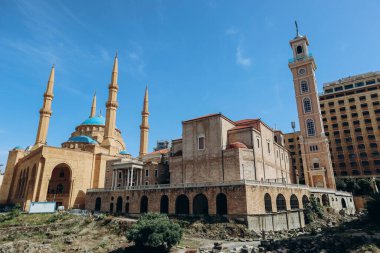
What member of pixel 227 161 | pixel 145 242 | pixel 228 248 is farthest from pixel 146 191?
pixel 228 248

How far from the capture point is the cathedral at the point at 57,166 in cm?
4147

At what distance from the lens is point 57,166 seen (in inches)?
1850

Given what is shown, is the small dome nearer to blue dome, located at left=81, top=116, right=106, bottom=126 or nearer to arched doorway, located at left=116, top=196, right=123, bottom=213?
arched doorway, located at left=116, top=196, right=123, bottom=213

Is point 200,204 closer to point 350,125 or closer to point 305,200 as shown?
point 305,200

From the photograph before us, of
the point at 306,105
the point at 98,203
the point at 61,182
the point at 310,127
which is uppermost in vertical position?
the point at 306,105

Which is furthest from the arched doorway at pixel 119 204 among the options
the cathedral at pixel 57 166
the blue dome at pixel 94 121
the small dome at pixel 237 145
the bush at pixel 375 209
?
the bush at pixel 375 209

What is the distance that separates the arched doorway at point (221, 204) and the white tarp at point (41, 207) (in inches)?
968

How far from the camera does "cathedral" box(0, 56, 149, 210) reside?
136ft

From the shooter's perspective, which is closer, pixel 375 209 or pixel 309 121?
pixel 375 209

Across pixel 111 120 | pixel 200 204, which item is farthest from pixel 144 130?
pixel 200 204

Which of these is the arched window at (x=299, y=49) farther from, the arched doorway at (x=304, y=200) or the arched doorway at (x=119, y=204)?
the arched doorway at (x=119, y=204)

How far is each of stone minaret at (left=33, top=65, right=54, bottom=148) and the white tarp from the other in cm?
1639

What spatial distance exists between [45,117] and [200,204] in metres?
38.5

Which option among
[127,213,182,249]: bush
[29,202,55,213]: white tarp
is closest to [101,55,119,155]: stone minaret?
[29,202,55,213]: white tarp
